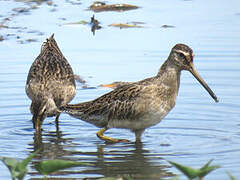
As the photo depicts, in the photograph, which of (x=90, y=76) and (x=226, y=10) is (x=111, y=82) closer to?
(x=90, y=76)

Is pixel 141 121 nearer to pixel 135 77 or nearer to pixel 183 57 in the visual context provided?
pixel 183 57

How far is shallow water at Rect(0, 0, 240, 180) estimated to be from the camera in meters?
8.89

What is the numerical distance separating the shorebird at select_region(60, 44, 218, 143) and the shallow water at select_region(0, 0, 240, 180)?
329mm

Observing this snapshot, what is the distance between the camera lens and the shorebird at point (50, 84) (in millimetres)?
10617

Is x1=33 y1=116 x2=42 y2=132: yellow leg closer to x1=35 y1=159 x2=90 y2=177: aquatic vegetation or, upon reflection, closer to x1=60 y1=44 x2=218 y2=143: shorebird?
x1=60 y1=44 x2=218 y2=143: shorebird

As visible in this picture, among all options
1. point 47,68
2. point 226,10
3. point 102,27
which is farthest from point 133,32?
point 47,68

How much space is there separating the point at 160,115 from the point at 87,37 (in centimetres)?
591

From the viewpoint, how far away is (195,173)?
209 inches

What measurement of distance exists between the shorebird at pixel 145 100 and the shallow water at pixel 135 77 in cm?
33

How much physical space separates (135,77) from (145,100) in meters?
2.94

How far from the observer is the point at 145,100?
30.6ft

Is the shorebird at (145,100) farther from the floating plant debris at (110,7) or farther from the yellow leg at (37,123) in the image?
the floating plant debris at (110,7)

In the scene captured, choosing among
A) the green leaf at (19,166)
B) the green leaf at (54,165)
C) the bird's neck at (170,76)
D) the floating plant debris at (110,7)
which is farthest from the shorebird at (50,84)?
the floating plant debris at (110,7)

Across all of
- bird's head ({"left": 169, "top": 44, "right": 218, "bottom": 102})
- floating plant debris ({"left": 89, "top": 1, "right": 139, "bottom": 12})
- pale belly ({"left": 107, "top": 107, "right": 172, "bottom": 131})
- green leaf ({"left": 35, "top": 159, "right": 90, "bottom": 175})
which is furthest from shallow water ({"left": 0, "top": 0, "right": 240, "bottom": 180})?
green leaf ({"left": 35, "top": 159, "right": 90, "bottom": 175})
